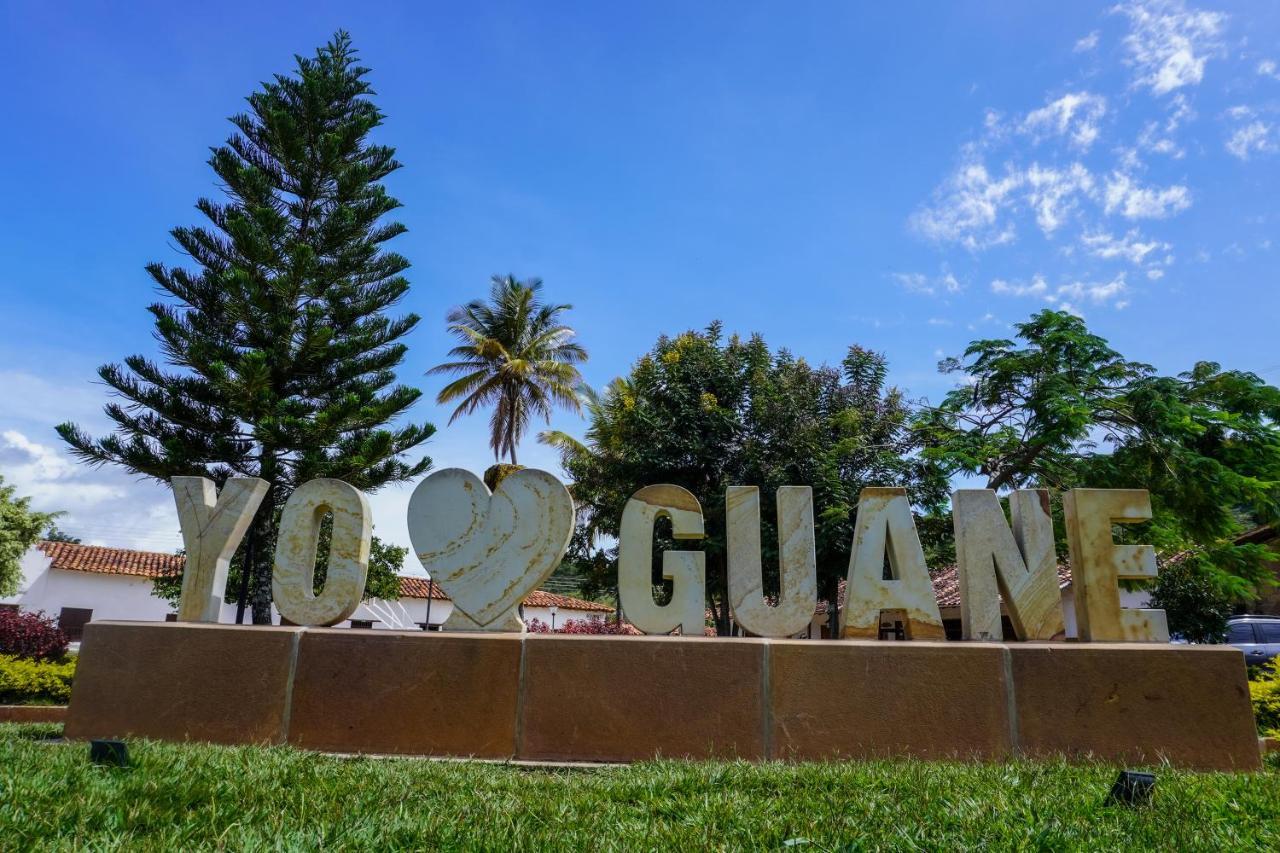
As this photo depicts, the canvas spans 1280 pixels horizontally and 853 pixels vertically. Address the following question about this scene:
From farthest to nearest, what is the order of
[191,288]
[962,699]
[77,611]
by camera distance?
[77,611]
[191,288]
[962,699]

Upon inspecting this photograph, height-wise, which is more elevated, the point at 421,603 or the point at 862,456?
the point at 862,456

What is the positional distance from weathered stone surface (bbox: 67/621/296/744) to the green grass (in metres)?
1.19

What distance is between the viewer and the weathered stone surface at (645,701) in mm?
4930

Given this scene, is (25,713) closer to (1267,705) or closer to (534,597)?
(1267,705)

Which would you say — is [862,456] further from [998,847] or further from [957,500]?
[998,847]

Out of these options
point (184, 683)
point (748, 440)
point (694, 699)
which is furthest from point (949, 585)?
point (184, 683)

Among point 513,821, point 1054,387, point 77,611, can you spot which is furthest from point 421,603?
point 513,821

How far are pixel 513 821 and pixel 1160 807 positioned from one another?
252cm

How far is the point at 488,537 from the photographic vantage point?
227 inches

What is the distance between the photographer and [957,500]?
224 inches

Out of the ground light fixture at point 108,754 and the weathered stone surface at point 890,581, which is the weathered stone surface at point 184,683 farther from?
the weathered stone surface at point 890,581

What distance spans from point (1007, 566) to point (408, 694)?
13.7 feet

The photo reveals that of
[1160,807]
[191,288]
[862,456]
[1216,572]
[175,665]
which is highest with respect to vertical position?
[191,288]

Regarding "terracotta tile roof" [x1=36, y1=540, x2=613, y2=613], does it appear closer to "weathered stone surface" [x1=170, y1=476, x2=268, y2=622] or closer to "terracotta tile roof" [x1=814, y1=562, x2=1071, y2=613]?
"terracotta tile roof" [x1=814, y1=562, x2=1071, y2=613]
